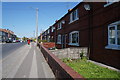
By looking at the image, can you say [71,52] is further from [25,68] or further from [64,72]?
[64,72]

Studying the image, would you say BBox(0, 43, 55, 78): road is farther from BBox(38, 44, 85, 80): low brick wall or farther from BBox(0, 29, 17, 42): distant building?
BBox(0, 29, 17, 42): distant building

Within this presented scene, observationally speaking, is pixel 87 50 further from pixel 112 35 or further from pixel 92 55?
pixel 112 35

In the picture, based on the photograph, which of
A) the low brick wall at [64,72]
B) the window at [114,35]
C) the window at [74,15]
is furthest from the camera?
the window at [74,15]

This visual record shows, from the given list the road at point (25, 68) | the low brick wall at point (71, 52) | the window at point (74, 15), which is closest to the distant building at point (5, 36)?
the window at point (74, 15)

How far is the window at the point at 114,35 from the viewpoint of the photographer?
7.84 m

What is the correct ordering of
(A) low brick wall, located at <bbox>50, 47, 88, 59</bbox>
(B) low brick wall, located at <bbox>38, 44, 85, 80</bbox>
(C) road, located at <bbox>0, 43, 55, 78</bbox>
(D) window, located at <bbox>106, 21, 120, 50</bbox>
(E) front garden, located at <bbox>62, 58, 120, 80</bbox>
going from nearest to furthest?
(B) low brick wall, located at <bbox>38, 44, 85, 80</bbox> < (E) front garden, located at <bbox>62, 58, 120, 80</bbox> < (C) road, located at <bbox>0, 43, 55, 78</bbox> < (D) window, located at <bbox>106, 21, 120, 50</bbox> < (A) low brick wall, located at <bbox>50, 47, 88, 59</bbox>

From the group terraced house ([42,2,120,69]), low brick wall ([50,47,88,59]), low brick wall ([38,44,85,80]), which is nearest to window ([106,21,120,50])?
terraced house ([42,2,120,69])

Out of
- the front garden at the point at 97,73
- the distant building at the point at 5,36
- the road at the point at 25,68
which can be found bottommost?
the road at the point at 25,68

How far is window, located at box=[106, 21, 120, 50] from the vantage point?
784 centimetres

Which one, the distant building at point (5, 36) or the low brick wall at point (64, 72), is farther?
the distant building at point (5, 36)

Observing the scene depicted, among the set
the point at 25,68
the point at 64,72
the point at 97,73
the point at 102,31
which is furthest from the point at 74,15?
the point at 64,72

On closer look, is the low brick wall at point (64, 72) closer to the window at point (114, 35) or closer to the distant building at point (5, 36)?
the window at point (114, 35)

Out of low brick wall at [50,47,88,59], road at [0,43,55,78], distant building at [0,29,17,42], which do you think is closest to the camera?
road at [0,43,55,78]

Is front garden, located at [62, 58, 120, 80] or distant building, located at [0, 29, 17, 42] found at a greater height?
distant building, located at [0, 29, 17, 42]
